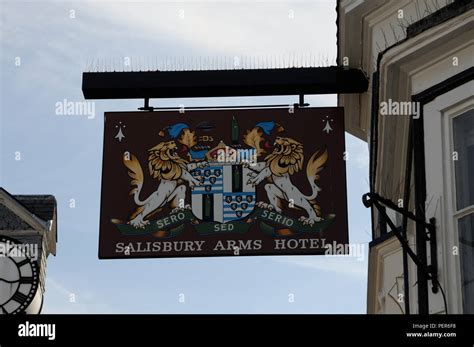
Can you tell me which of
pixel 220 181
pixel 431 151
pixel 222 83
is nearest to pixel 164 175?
pixel 220 181

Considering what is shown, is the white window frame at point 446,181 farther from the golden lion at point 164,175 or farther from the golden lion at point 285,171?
the golden lion at point 164,175

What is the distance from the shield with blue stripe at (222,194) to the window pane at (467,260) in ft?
19.4

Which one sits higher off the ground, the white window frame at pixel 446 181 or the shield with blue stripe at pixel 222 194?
the shield with blue stripe at pixel 222 194

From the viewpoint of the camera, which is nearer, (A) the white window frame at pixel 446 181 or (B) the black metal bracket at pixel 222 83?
(A) the white window frame at pixel 446 181

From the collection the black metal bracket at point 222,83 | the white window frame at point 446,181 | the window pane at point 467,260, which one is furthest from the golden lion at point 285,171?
the window pane at point 467,260

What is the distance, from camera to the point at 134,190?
1493 cm

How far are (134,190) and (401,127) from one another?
536 cm

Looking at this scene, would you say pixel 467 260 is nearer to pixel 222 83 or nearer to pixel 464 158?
pixel 464 158

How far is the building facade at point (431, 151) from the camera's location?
9.09m

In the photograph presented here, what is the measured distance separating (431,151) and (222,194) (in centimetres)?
568

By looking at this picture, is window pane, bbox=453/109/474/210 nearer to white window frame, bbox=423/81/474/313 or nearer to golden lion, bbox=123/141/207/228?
white window frame, bbox=423/81/474/313

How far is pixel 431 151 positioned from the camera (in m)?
9.63
